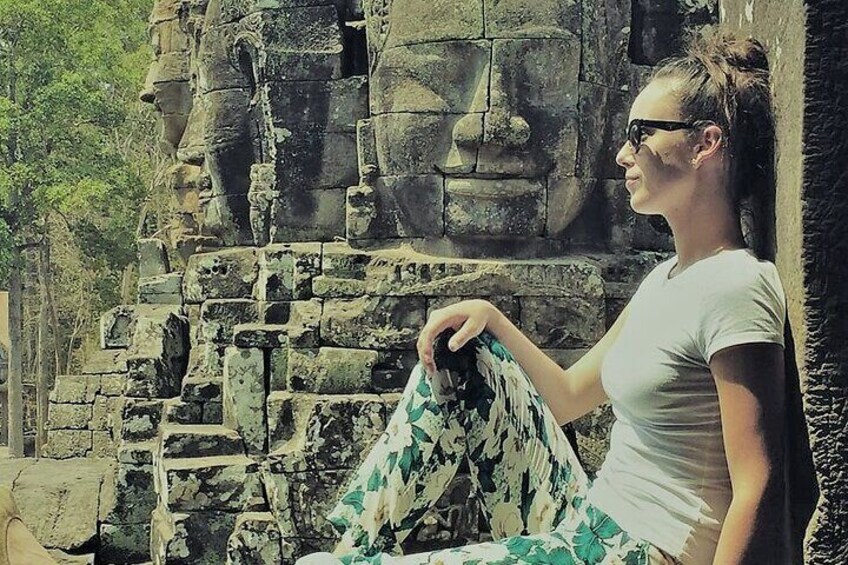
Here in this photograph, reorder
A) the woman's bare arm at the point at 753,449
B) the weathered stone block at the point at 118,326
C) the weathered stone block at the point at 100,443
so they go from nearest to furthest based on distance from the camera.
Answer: the woman's bare arm at the point at 753,449
the weathered stone block at the point at 118,326
the weathered stone block at the point at 100,443

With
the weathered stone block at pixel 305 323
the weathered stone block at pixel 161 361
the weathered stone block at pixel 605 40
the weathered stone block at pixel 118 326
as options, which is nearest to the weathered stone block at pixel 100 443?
the weathered stone block at pixel 118 326

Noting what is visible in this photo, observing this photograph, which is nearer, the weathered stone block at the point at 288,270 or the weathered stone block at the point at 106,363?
the weathered stone block at the point at 288,270

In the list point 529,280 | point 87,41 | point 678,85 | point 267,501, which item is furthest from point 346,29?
point 87,41

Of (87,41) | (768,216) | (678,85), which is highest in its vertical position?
(87,41)

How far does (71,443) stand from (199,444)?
8.31 meters

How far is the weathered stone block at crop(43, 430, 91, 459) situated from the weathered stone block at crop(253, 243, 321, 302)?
803cm

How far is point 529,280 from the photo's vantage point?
552 centimetres

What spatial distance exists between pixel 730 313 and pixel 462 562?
24.9 inches

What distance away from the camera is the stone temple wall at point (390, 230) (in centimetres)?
552

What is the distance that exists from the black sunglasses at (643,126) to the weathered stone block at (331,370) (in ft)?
11.5

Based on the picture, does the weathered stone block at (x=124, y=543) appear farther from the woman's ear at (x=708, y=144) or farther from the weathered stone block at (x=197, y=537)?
the woman's ear at (x=708, y=144)

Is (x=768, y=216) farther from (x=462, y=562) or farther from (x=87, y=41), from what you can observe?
(x=87, y=41)

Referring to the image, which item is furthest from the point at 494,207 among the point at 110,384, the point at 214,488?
the point at 110,384

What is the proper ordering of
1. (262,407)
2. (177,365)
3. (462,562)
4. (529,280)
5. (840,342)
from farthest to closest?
1. (177,365)
2. (262,407)
3. (529,280)
4. (462,562)
5. (840,342)
